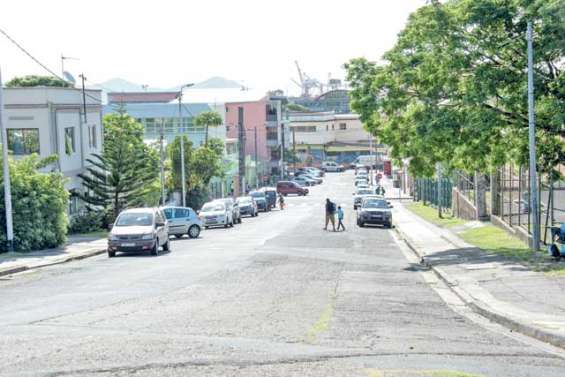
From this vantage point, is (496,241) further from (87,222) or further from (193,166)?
(193,166)

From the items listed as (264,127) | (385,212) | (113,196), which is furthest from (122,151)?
(264,127)

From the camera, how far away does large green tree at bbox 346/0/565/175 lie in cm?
2656

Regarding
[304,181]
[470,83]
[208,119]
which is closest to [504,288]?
[470,83]

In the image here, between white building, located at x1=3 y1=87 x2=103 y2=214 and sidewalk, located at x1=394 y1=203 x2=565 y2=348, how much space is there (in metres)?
22.4

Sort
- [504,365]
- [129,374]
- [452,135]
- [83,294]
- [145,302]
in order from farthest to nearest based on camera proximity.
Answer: [452,135]
[83,294]
[145,302]
[504,365]
[129,374]

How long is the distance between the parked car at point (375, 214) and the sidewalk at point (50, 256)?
55.6 feet

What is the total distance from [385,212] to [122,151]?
15308 mm

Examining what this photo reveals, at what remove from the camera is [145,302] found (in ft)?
56.4

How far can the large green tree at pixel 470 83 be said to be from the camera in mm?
26562

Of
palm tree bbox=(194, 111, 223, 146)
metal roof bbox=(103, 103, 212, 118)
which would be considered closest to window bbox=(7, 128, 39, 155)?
palm tree bbox=(194, 111, 223, 146)

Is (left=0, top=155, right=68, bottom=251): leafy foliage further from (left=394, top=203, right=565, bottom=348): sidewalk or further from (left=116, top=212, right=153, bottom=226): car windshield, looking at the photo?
(left=394, top=203, right=565, bottom=348): sidewalk

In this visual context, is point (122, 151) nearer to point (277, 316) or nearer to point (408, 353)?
point (277, 316)

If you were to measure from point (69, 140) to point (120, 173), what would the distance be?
332 centimetres

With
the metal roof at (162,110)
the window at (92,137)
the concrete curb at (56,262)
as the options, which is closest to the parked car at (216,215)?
the window at (92,137)
